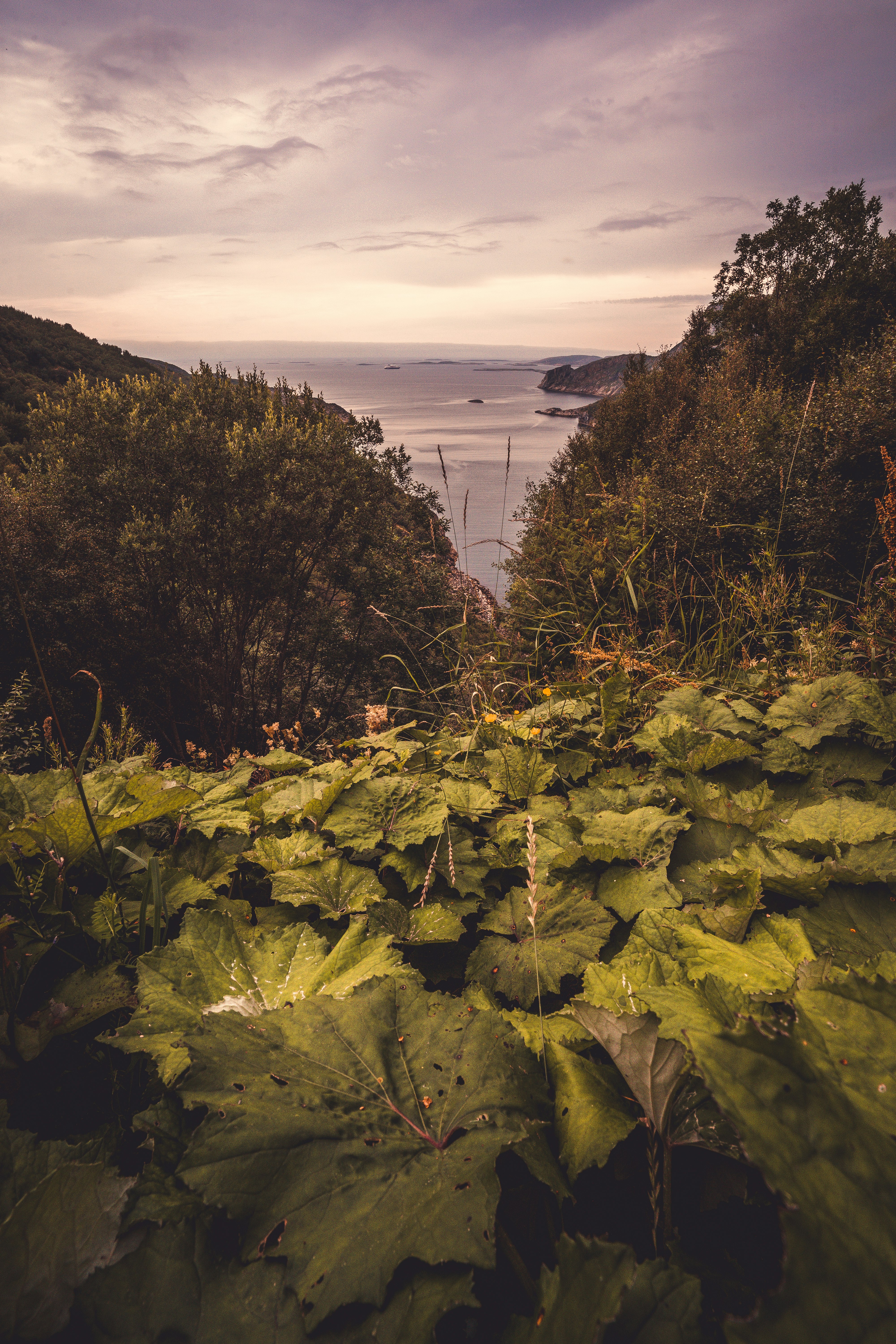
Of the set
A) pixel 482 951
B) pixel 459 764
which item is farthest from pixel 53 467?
pixel 482 951

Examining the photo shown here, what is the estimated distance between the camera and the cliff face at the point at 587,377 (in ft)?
223

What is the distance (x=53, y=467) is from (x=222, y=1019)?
59.8 ft

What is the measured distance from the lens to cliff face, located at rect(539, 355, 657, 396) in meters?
67.9

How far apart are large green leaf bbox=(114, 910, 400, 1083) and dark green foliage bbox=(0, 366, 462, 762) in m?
12.7

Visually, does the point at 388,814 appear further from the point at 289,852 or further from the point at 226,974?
the point at 226,974

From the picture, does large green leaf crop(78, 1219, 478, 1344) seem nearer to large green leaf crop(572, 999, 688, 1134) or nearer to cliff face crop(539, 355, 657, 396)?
large green leaf crop(572, 999, 688, 1134)

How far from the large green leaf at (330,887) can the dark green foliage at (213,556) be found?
12.4 m

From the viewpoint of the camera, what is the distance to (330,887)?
5.13ft

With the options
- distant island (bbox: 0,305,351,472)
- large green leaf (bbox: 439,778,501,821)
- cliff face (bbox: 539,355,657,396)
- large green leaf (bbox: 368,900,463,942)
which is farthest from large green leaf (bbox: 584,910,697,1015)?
cliff face (bbox: 539,355,657,396)

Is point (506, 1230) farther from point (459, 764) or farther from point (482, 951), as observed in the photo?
point (459, 764)

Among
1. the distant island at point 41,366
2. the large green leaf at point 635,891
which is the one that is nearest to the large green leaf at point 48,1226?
the large green leaf at point 635,891

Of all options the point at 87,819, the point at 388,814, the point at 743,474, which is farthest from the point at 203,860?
the point at 743,474

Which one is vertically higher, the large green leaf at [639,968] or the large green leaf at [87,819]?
the large green leaf at [87,819]

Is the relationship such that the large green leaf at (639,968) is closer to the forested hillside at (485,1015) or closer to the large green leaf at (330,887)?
the forested hillside at (485,1015)
